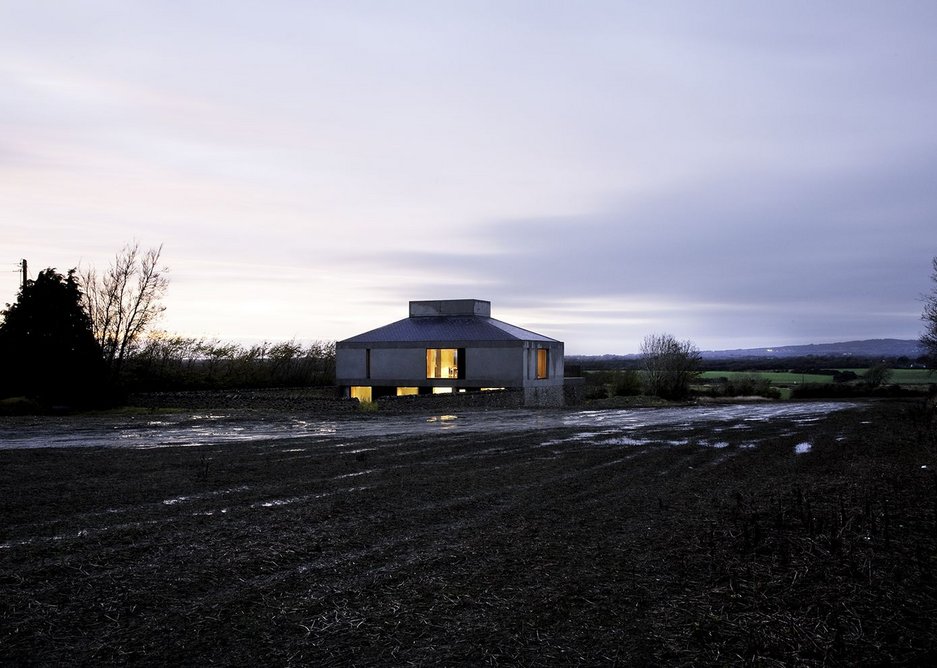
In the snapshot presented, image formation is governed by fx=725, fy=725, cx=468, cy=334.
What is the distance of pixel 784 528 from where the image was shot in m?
6.65

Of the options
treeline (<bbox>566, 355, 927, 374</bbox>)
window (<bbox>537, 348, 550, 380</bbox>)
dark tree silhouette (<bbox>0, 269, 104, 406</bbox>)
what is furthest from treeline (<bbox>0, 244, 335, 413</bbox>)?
treeline (<bbox>566, 355, 927, 374</bbox>)

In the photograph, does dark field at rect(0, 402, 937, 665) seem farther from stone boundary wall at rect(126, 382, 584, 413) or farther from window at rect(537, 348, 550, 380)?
window at rect(537, 348, 550, 380)

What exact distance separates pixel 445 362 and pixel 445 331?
1.75 meters

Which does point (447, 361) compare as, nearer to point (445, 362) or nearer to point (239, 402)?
point (445, 362)

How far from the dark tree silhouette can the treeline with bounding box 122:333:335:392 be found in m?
5.29

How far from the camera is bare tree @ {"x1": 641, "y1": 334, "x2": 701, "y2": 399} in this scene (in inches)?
1801

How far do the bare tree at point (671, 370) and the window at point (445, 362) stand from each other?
1418cm

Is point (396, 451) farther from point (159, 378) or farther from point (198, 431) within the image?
point (159, 378)

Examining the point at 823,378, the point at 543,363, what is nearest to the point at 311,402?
the point at 543,363

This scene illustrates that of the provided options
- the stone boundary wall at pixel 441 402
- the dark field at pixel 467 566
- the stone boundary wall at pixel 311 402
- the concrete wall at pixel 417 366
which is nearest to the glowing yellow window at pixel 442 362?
the concrete wall at pixel 417 366

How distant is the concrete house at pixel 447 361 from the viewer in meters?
37.5

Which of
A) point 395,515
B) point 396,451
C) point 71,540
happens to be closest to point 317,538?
point 395,515

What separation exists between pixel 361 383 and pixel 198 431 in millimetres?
21751

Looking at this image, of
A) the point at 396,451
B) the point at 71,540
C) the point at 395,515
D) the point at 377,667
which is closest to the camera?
the point at 377,667
